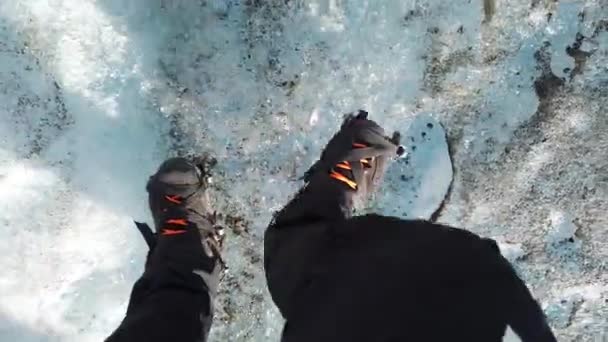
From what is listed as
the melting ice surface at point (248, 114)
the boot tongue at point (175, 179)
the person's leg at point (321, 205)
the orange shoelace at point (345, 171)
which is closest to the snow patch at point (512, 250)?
the melting ice surface at point (248, 114)

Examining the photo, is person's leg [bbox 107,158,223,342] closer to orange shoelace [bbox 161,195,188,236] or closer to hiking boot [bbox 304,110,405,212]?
orange shoelace [bbox 161,195,188,236]

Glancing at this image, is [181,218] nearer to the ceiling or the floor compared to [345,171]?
nearer to the ceiling

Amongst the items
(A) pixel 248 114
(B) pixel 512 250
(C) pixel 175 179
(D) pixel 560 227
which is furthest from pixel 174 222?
(D) pixel 560 227

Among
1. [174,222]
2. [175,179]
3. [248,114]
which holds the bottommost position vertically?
[174,222]

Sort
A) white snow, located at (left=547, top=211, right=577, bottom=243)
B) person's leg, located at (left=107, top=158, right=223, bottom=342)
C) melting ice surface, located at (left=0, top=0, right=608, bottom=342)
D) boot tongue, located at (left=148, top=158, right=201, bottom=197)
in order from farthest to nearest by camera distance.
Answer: white snow, located at (left=547, top=211, right=577, bottom=243)
melting ice surface, located at (left=0, top=0, right=608, bottom=342)
boot tongue, located at (left=148, top=158, right=201, bottom=197)
person's leg, located at (left=107, top=158, right=223, bottom=342)

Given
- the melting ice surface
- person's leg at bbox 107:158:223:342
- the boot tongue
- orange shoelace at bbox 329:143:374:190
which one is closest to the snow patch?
the melting ice surface

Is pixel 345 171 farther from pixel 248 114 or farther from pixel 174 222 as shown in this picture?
pixel 174 222

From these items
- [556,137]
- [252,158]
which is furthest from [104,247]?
[556,137]
